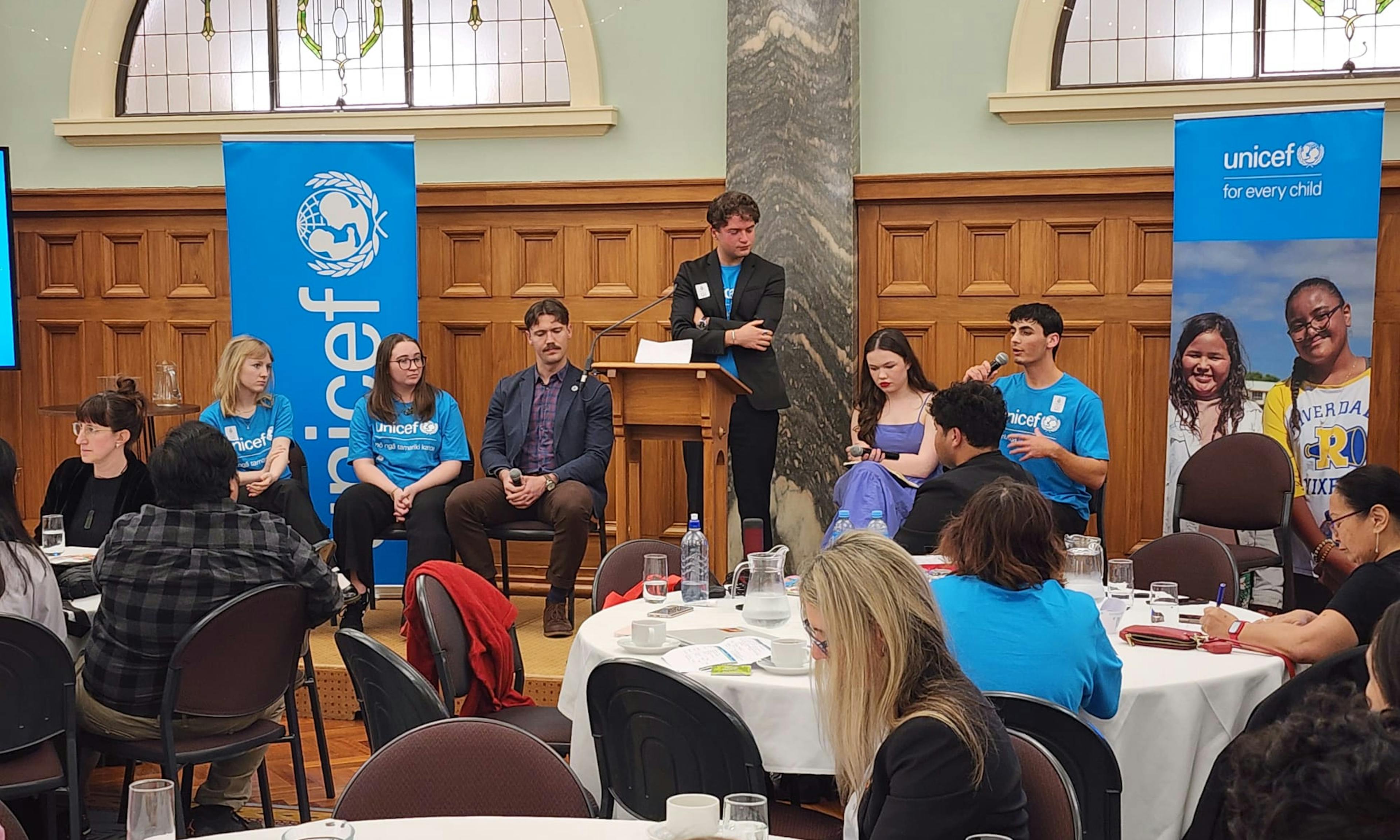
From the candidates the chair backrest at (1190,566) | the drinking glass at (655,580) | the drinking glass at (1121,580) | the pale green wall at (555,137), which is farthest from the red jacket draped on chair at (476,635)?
the pale green wall at (555,137)

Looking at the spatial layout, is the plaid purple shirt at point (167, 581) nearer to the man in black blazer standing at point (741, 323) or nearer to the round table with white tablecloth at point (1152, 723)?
the round table with white tablecloth at point (1152, 723)

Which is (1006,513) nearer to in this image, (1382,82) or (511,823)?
(511,823)

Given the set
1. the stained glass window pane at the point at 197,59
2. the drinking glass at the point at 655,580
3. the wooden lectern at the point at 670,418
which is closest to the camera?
the drinking glass at the point at 655,580

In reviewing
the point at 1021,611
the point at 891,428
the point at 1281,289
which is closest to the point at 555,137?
the point at 891,428

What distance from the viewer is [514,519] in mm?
6199

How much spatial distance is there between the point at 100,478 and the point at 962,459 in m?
3.50

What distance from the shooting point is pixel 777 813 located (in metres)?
3.21

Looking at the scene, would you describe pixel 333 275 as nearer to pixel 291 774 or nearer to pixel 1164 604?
pixel 291 774

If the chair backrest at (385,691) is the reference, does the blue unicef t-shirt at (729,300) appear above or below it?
above

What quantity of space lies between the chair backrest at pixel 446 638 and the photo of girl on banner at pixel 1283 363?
3736 mm

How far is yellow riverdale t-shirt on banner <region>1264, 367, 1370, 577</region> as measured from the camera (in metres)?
6.10

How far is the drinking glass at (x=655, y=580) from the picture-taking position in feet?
13.5

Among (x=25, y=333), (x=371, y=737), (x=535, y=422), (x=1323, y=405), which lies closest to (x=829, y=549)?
(x=371, y=737)

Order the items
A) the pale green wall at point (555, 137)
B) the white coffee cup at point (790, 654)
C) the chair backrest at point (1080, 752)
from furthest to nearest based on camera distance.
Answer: the pale green wall at point (555, 137) → the white coffee cup at point (790, 654) → the chair backrest at point (1080, 752)
